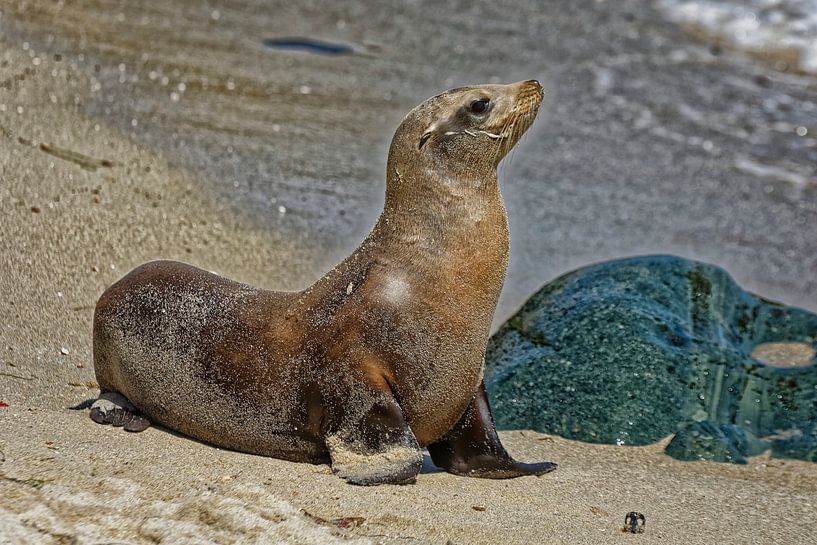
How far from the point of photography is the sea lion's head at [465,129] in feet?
14.7

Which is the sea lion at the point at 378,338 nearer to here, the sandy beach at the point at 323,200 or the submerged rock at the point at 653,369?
the sandy beach at the point at 323,200

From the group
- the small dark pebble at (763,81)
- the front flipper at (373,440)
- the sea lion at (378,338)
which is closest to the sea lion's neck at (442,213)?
the sea lion at (378,338)

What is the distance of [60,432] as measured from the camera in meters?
4.25

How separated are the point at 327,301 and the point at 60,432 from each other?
1.03m

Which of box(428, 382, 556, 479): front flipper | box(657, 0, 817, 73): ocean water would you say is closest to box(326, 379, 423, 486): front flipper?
box(428, 382, 556, 479): front flipper

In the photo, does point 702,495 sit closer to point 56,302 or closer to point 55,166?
point 56,302

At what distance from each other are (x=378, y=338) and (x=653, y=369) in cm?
178

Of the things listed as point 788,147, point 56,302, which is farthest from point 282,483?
point 788,147

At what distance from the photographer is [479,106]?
4.55m

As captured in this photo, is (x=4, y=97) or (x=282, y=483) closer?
(x=282, y=483)

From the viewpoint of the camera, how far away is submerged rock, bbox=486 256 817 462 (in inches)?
209

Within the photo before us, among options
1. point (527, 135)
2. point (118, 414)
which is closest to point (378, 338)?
point (118, 414)

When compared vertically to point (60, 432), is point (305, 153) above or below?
above

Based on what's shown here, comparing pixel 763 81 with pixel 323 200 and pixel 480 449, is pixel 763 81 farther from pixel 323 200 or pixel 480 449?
pixel 480 449
